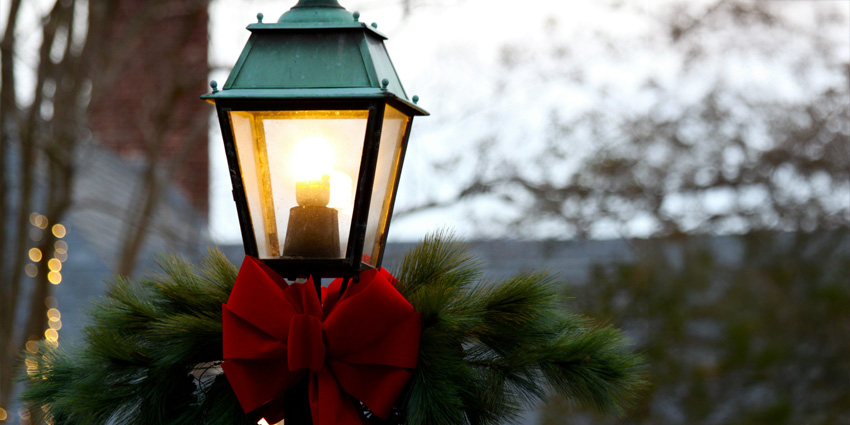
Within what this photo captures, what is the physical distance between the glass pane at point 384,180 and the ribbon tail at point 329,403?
32cm

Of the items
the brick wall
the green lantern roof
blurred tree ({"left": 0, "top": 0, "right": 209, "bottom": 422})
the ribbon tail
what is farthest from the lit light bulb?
the brick wall

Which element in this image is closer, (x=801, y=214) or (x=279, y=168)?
(x=279, y=168)

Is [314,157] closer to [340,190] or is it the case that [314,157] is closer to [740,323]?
[340,190]

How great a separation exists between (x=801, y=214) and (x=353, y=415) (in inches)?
314

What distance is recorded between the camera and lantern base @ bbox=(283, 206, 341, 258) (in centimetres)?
204

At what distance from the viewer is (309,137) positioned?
206 centimetres

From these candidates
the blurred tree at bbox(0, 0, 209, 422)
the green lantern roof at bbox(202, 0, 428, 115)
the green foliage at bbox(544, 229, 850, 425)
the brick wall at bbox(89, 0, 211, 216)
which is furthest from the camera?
the green foliage at bbox(544, 229, 850, 425)

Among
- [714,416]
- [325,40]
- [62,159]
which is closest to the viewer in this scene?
[325,40]

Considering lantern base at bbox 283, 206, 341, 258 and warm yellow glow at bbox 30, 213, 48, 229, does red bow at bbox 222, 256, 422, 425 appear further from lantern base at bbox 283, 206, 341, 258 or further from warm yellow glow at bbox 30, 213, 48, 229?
warm yellow glow at bbox 30, 213, 48, 229

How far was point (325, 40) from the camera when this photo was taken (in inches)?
80.7

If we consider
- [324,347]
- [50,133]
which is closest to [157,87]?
[50,133]

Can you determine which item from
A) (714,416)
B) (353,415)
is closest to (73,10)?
(353,415)

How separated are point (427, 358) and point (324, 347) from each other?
21 centimetres

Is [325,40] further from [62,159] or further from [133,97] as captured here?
[133,97]
